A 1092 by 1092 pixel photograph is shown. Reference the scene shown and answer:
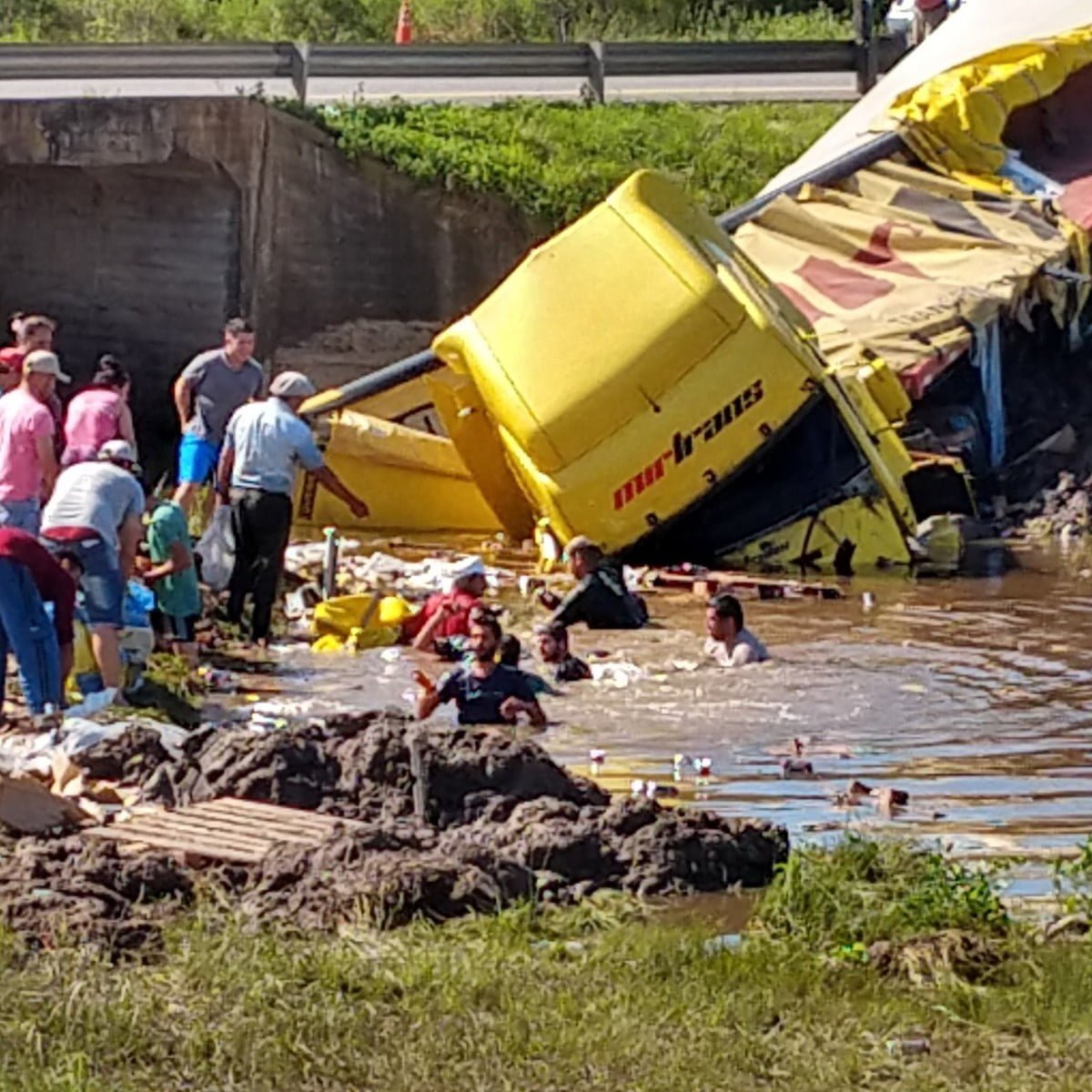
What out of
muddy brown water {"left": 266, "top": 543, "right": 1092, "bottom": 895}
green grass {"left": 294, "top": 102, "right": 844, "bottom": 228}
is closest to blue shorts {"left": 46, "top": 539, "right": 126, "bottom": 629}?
muddy brown water {"left": 266, "top": 543, "right": 1092, "bottom": 895}

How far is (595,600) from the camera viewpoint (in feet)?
47.3

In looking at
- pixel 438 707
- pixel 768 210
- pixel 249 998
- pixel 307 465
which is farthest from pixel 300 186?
pixel 249 998

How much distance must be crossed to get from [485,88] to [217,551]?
11.7 m

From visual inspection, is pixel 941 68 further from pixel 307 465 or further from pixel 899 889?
pixel 899 889

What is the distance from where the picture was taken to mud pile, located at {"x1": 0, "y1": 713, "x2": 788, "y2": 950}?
7336 millimetres

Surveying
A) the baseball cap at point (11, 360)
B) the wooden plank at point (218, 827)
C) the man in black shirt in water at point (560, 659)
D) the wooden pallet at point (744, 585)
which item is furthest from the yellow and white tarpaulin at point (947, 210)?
the wooden plank at point (218, 827)

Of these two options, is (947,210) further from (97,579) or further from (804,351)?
(97,579)

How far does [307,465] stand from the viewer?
45.1 ft

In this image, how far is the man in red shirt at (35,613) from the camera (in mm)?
10648

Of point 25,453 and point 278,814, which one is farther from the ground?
point 25,453

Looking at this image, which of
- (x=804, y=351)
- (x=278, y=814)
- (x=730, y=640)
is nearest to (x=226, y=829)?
(x=278, y=814)

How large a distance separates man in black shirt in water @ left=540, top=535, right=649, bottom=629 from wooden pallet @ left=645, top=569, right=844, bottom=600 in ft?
4.59

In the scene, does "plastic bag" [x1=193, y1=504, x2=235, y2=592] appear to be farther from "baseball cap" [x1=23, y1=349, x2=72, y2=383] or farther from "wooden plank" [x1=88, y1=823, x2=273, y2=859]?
"wooden plank" [x1=88, y1=823, x2=273, y2=859]

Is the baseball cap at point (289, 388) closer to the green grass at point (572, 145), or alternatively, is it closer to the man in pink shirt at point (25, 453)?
the man in pink shirt at point (25, 453)
